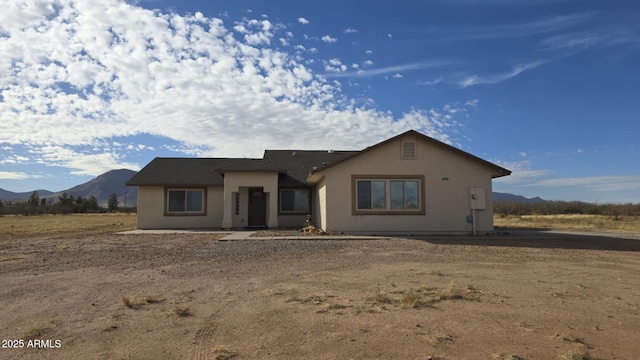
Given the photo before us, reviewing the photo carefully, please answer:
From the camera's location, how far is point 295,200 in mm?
24844

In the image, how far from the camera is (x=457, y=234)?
1866 centimetres

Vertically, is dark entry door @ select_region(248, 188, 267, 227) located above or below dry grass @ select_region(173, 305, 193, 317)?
above

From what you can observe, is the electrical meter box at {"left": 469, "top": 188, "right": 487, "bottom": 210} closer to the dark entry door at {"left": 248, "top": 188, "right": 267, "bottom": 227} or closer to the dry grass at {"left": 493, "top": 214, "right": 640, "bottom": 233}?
the dry grass at {"left": 493, "top": 214, "right": 640, "bottom": 233}

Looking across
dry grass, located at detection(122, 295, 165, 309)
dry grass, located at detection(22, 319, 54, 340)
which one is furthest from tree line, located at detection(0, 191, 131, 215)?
dry grass, located at detection(22, 319, 54, 340)

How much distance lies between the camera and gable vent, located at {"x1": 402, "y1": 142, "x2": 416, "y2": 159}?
19.1 metres

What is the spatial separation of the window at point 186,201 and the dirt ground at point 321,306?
11855mm

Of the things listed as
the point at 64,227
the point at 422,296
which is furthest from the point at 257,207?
the point at 422,296

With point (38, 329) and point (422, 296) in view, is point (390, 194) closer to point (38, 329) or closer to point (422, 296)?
point (422, 296)

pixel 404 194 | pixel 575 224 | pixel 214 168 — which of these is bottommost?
pixel 575 224

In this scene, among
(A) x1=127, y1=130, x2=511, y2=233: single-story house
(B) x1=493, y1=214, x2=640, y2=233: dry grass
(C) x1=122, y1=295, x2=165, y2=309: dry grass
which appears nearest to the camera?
(C) x1=122, y1=295, x2=165, y2=309: dry grass

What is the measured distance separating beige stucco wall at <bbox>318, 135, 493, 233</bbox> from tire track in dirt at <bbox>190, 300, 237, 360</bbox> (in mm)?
12447

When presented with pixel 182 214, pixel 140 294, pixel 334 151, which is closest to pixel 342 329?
pixel 140 294

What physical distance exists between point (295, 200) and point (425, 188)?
845 cm

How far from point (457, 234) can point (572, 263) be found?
7873mm
